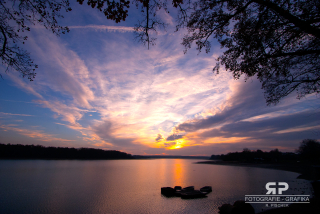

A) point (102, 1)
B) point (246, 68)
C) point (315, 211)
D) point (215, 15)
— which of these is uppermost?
point (215, 15)

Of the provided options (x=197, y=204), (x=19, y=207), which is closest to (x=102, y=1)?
(x=197, y=204)

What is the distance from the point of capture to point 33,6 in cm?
500

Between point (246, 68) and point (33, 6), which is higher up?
point (33, 6)

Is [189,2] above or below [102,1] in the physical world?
above

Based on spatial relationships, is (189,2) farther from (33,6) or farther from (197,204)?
(197,204)

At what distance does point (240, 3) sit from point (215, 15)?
3.07ft

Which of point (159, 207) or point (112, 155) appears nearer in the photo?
point (159, 207)

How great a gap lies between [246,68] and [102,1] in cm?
625

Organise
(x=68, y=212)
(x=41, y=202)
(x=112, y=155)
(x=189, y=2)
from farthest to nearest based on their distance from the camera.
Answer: (x=112, y=155) → (x=41, y=202) → (x=68, y=212) → (x=189, y=2)

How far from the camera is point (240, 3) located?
6.11m

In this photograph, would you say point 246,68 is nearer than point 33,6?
No

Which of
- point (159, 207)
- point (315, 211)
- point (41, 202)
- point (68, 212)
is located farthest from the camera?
point (41, 202)

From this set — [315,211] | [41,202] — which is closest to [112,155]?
[41,202]

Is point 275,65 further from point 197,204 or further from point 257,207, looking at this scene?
point 197,204
